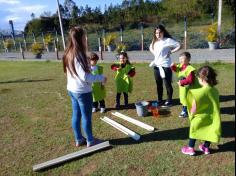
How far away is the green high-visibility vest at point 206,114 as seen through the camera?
12.1 ft

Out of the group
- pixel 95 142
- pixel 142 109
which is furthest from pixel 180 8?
pixel 95 142

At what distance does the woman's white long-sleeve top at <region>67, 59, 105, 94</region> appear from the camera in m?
3.99

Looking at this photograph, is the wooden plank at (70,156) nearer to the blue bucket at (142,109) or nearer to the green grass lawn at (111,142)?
the green grass lawn at (111,142)

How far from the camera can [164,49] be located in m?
6.09

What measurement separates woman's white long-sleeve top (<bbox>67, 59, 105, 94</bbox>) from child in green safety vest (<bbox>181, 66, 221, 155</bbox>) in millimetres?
1307

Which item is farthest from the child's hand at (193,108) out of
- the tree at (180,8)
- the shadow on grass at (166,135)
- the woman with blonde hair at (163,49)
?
the tree at (180,8)

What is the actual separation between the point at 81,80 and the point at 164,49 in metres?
2.54

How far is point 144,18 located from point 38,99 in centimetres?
2954

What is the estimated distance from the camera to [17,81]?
38.3 ft

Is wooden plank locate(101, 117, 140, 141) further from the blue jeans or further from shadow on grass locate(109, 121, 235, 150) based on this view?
the blue jeans

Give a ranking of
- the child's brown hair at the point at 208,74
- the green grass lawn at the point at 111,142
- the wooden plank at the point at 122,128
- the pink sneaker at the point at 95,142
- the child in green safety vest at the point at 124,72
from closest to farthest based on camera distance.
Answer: the child's brown hair at the point at 208,74, the green grass lawn at the point at 111,142, the pink sneaker at the point at 95,142, the wooden plank at the point at 122,128, the child in green safety vest at the point at 124,72

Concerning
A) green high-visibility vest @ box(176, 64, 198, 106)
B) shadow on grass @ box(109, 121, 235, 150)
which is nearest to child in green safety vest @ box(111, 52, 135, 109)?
green high-visibility vest @ box(176, 64, 198, 106)

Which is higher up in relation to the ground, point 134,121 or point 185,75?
point 185,75

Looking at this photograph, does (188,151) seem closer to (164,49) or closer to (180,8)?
(164,49)
